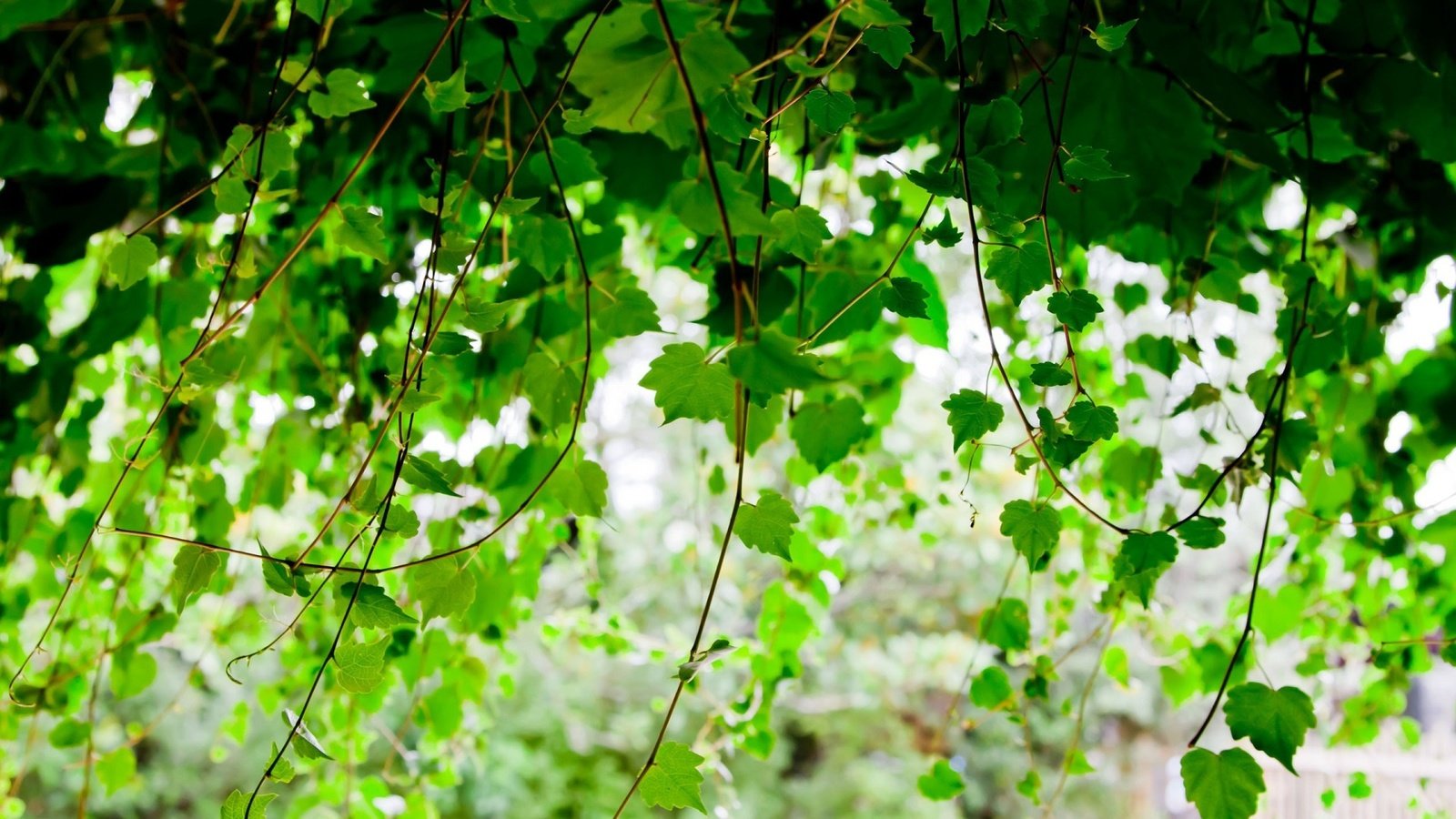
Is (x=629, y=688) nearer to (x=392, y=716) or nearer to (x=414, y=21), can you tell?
(x=392, y=716)

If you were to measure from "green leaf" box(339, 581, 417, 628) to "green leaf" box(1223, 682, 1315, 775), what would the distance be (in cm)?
36

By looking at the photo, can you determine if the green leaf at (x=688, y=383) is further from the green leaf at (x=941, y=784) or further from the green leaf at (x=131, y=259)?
the green leaf at (x=941, y=784)

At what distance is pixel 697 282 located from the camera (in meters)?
0.84

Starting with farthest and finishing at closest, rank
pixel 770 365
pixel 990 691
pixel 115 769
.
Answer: pixel 115 769 < pixel 990 691 < pixel 770 365

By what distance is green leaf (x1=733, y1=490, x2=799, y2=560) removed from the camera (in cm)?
41

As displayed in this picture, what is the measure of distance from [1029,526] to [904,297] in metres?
0.11

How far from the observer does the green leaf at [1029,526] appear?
0.41 meters

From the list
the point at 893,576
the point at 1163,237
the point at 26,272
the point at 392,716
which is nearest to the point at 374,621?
the point at 1163,237

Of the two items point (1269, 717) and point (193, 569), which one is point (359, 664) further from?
point (1269, 717)

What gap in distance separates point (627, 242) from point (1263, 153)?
0.81 metres

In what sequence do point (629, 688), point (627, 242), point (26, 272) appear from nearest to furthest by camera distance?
point (26, 272), point (627, 242), point (629, 688)

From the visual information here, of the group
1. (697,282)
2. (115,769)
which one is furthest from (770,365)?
(115,769)

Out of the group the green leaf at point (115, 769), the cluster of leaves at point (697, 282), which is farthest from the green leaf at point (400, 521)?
the green leaf at point (115, 769)

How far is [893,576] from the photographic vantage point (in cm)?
471
